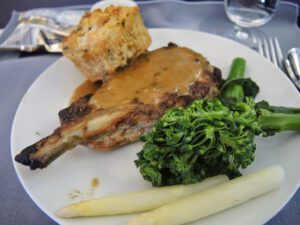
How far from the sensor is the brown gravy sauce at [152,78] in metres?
2.15

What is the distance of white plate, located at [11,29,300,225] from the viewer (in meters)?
1.68

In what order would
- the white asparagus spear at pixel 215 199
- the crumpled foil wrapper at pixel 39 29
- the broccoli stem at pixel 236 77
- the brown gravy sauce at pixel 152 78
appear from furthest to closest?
the crumpled foil wrapper at pixel 39 29
the broccoli stem at pixel 236 77
the brown gravy sauce at pixel 152 78
the white asparagus spear at pixel 215 199

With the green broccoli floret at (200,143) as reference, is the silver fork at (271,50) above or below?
below

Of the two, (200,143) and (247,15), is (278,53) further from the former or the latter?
(200,143)

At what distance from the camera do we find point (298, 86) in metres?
2.52

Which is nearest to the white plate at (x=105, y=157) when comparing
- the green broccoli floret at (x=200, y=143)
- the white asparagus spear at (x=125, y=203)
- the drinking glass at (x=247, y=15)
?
the white asparagus spear at (x=125, y=203)

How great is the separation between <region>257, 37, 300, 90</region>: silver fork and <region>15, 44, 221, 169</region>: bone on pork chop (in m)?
0.71

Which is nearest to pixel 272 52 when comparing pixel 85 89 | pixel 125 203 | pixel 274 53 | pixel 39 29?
pixel 274 53

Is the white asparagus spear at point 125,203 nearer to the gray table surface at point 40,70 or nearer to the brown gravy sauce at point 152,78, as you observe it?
the gray table surface at point 40,70

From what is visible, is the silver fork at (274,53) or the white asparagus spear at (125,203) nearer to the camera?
the white asparagus spear at (125,203)

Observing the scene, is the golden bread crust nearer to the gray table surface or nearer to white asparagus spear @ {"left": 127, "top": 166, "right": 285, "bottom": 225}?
the gray table surface

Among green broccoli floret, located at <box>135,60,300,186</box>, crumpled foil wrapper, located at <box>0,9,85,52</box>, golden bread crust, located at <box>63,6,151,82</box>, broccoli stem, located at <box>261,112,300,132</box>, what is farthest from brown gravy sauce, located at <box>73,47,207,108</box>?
crumpled foil wrapper, located at <box>0,9,85,52</box>

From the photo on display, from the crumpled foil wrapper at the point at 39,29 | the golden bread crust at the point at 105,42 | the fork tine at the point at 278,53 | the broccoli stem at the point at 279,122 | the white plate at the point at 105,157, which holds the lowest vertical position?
the fork tine at the point at 278,53

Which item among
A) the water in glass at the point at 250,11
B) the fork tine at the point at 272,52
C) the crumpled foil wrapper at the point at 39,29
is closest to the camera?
the fork tine at the point at 272,52
